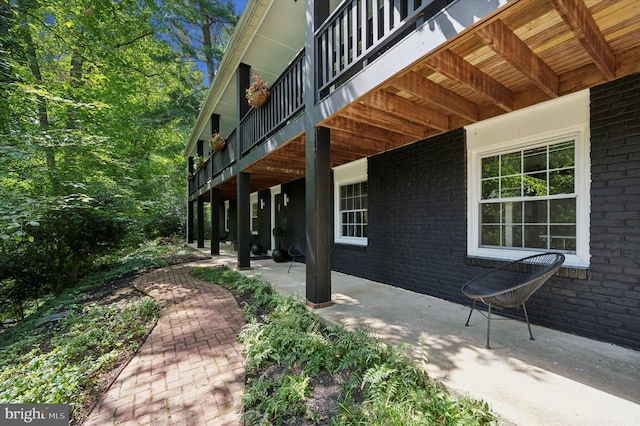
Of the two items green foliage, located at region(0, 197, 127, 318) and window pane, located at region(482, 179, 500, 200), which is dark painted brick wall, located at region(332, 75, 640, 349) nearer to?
window pane, located at region(482, 179, 500, 200)

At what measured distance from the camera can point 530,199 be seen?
3006mm

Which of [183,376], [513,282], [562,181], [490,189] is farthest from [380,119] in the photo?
[183,376]

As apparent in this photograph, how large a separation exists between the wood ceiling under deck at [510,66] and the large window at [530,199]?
1.95 ft

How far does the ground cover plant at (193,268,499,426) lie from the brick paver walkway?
0.18 metres

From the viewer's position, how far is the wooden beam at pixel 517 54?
1775 mm

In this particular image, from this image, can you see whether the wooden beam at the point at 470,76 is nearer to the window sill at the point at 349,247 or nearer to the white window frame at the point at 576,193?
the white window frame at the point at 576,193

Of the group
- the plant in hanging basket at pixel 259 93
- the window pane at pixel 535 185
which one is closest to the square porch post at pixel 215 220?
the plant in hanging basket at pixel 259 93

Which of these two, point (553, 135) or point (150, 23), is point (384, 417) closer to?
point (553, 135)

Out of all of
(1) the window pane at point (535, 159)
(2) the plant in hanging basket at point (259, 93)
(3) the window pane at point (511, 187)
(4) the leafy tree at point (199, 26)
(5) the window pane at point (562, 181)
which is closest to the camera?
(5) the window pane at point (562, 181)

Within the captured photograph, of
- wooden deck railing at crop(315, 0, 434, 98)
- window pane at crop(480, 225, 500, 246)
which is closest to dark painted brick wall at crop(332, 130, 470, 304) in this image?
window pane at crop(480, 225, 500, 246)

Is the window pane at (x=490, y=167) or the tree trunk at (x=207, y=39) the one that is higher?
the tree trunk at (x=207, y=39)

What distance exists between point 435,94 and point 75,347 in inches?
179

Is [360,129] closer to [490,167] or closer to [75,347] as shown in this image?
[490,167]

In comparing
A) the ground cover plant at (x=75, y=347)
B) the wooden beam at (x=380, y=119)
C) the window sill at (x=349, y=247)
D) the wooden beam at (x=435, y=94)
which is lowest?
the ground cover plant at (x=75, y=347)
